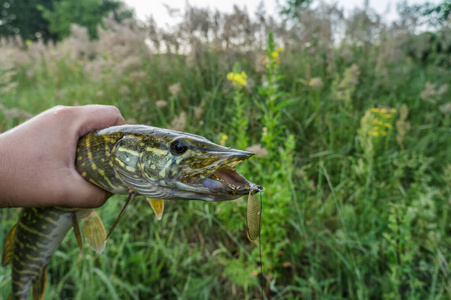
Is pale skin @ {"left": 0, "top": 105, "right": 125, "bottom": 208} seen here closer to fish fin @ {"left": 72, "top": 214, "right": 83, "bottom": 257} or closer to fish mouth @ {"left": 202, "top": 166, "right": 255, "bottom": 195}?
fish fin @ {"left": 72, "top": 214, "right": 83, "bottom": 257}

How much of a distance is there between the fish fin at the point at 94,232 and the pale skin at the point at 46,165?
0.11m

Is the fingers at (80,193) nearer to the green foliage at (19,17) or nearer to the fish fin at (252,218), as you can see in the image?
the fish fin at (252,218)

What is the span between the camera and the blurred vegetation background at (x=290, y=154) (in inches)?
75.2

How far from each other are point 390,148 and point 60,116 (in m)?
2.62

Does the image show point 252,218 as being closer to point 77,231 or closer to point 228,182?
point 228,182

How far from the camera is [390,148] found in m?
2.80

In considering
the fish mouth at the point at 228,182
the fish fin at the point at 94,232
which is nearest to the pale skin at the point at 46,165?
the fish fin at the point at 94,232

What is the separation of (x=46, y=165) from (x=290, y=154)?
150cm

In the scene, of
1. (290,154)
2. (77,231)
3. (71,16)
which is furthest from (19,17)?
(77,231)

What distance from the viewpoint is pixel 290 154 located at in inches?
84.5

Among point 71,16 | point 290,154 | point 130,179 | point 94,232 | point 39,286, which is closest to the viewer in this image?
point 130,179

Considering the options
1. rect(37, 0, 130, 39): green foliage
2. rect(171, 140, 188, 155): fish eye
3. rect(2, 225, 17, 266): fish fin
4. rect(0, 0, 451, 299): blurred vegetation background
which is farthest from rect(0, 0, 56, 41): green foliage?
rect(171, 140, 188, 155): fish eye

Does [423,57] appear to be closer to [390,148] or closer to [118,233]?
[390,148]

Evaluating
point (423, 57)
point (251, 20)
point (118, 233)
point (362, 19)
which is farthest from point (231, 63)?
point (423, 57)
